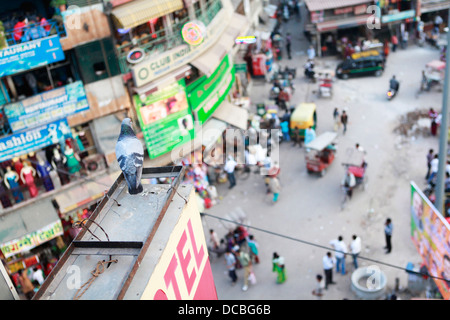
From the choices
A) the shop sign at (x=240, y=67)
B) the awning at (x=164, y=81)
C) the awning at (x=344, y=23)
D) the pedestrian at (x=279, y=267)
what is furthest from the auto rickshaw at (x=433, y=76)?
the pedestrian at (x=279, y=267)

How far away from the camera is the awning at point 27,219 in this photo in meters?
17.1

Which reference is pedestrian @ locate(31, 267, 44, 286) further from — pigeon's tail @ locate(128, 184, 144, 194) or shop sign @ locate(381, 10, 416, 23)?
shop sign @ locate(381, 10, 416, 23)

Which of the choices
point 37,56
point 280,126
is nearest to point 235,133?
point 280,126

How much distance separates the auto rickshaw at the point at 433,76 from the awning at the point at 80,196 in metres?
17.9

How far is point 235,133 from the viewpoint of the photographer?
2323 cm

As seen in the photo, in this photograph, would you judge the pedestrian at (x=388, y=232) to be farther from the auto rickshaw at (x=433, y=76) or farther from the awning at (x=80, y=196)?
the auto rickshaw at (x=433, y=76)

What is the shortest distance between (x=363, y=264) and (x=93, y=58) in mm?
11407

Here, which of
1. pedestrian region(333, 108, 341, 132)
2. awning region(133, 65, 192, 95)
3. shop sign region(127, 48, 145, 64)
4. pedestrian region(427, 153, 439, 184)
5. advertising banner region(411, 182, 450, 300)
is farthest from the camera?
pedestrian region(333, 108, 341, 132)

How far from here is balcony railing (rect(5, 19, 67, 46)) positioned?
17.0 metres

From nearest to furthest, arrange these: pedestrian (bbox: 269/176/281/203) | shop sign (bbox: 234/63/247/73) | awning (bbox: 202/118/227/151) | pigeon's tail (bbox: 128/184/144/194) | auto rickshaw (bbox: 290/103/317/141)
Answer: pigeon's tail (bbox: 128/184/144/194) < pedestrian (bbox: 269/176/281/203) < awning (bbox: 202/118/227/151) < auto rickshaw (bbox: 290/103/317/141) < shop sign (bbox: 234/63/247/73)

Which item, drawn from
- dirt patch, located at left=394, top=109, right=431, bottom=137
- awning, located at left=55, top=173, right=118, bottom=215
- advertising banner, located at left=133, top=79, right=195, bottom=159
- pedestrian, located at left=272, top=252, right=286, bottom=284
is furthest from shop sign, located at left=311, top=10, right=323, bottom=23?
pedestrian, located at left=272, top=252, right=286, bottom=284

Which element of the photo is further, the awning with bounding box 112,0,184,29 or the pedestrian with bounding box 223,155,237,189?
the pedestrian with bounding box 223,155,237,189

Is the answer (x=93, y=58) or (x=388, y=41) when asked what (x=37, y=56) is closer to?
(x=93, y=58)

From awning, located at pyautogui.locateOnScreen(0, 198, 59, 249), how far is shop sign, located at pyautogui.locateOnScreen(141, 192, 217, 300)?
12.0 metres
